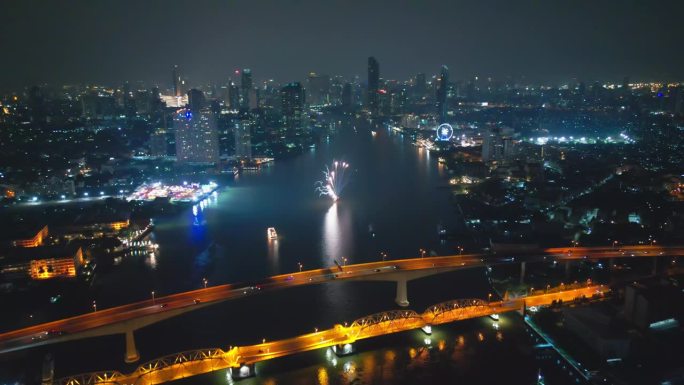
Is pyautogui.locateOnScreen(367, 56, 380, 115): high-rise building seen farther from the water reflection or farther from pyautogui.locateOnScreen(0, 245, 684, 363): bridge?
pyautogui.locateOnScreen(0, 245, 684, 363): bridge

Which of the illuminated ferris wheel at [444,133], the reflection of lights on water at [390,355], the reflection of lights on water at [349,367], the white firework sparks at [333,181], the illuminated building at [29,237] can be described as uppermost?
the illuminated ferris wheel at [444,133]

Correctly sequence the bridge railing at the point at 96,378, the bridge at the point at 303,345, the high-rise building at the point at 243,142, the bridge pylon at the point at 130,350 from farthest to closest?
1. the high-rise building at the point at 243,142
2. the bridge pylon at the point at 130,350
3. the bridge at the point at 303,345
4. the bridge railing at the point at 96,378

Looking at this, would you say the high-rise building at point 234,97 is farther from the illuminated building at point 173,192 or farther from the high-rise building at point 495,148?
the illuminated building at point 173,192

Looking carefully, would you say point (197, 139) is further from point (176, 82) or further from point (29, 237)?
point (176, 82)

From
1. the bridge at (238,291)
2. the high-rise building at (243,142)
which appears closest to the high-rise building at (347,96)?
the high-rise building at (243,142)

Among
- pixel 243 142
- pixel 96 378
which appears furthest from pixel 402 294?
pixel 243 142

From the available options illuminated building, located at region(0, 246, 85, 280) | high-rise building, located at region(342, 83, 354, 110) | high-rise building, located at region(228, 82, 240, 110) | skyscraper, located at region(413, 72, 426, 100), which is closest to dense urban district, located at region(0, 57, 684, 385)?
illuminated building, located at region(0, 246, 85, 280)
